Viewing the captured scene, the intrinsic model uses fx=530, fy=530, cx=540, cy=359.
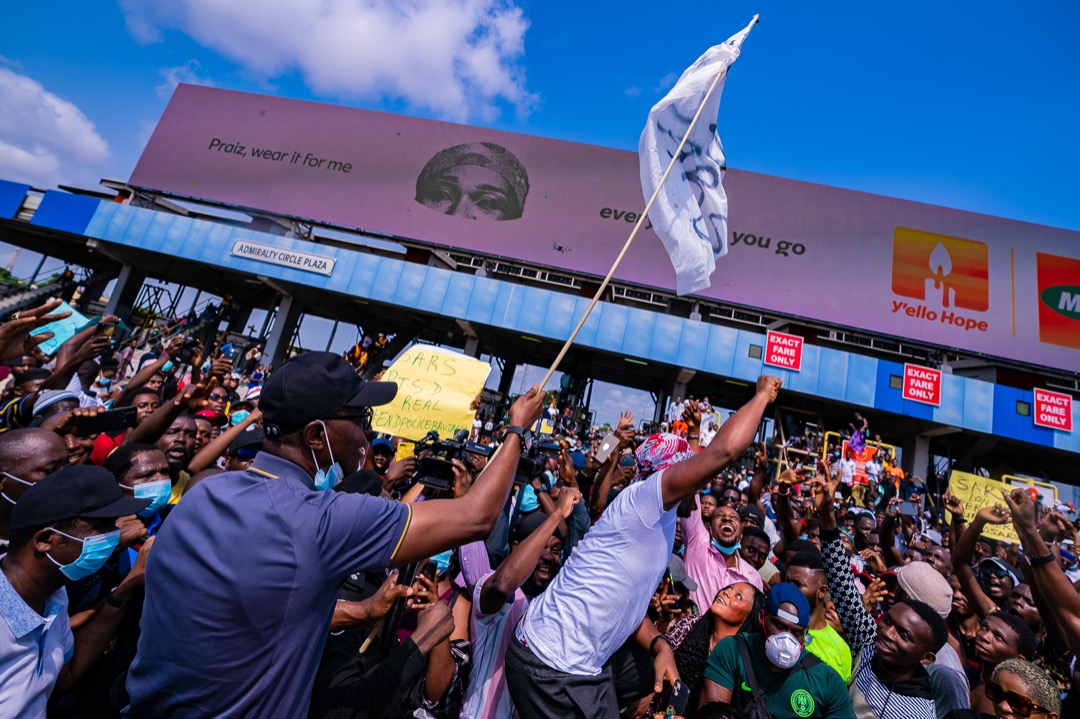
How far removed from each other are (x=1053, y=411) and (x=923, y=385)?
4548 mm

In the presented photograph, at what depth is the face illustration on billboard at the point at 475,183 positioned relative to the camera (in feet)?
86.4

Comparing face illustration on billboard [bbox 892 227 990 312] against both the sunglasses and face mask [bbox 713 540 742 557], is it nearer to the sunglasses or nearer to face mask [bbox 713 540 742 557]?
face mask [bbox 713 540 742 557]

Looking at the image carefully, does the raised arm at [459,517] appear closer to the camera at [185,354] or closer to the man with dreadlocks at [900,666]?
the man with dreadlocks at [900,666]

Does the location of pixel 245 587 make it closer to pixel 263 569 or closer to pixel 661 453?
pixel 263 569

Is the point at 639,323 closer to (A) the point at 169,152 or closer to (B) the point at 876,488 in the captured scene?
(B) the point at 876,488

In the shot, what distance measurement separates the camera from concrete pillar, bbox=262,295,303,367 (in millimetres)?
24547

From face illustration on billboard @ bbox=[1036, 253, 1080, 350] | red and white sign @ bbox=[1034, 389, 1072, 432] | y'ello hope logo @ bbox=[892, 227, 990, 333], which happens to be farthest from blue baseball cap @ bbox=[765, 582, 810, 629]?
face illustration on billboard @ bbox=[1036, 253, 1080, 350]

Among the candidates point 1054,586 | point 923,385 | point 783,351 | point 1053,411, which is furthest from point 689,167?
point 1053,411

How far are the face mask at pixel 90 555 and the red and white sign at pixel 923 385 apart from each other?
23.6 m

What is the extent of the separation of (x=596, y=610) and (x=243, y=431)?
310 cm

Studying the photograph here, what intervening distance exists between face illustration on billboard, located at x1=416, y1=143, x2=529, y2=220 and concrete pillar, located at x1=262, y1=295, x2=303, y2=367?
A: 320 inches

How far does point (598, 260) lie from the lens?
81.8 feet

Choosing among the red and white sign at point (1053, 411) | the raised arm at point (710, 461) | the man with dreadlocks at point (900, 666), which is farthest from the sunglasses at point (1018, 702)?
the red and white sign at point (1053, 411)

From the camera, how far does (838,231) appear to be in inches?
960
